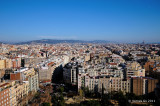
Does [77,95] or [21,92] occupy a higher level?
[21,92]

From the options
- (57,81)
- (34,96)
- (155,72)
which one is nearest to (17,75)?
(34,96)

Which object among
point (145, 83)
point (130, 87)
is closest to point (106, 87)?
point (130, 87)

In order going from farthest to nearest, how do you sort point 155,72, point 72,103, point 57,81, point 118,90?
point 57,81 < point 155,72 < point 118,90 < point 72,103

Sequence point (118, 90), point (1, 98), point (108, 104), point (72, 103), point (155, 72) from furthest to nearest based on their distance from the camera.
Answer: point (155, 72)
point (118, 90)
point (72, 103)
point (108, 104)
point (1, 98)

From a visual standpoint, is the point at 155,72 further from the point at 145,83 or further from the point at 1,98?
the point at 1,98

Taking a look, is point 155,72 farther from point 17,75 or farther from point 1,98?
point 1,98

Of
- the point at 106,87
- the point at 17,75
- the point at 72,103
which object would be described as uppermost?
the point at 17,75

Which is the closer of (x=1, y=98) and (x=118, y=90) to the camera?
(x=1, y=98)

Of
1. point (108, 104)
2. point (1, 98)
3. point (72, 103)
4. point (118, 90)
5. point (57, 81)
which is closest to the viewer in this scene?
point (1, 98)

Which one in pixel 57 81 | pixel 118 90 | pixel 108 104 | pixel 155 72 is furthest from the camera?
pixel 57 81
